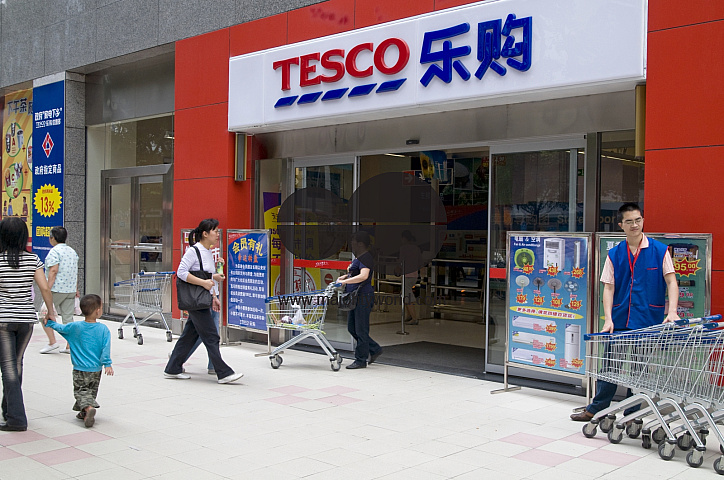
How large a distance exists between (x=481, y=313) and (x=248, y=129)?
18.2 ft

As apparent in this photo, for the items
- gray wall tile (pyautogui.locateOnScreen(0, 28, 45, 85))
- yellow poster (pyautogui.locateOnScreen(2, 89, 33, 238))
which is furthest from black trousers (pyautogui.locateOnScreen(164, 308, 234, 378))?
gray wall tile (pyautogui.locateOnScreen(0, 28, 45, 85))

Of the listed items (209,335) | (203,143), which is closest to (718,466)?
(209,335)

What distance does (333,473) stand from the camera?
4883 mm

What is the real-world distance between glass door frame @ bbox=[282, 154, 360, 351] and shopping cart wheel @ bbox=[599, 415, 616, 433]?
15.4 feet

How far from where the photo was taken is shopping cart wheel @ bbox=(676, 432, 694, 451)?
210 inches

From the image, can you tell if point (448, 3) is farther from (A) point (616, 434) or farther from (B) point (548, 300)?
(A) point (616, 434)

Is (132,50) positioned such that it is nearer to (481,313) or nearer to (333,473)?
(481,313)

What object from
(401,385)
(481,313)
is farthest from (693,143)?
(481,313)

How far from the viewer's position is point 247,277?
10195 millimetres

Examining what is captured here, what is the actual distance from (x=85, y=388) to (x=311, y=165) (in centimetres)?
518

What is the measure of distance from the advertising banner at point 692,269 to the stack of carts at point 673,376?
0.79m

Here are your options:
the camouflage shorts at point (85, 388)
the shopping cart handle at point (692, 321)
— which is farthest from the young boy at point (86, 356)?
the shopping cart handle at point (692, 321)

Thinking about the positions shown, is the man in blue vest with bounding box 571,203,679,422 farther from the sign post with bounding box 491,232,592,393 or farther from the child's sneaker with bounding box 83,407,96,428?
the child's sneaker with bounding box 83,407,96,428

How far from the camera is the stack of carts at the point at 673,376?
5094 mm
